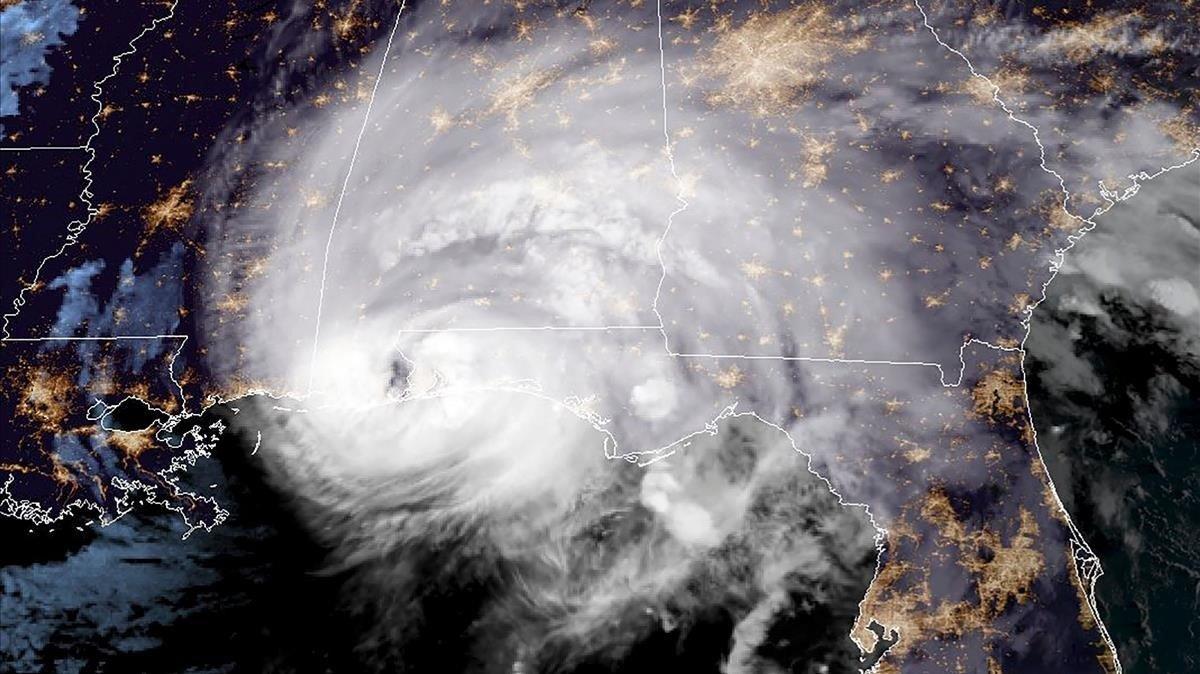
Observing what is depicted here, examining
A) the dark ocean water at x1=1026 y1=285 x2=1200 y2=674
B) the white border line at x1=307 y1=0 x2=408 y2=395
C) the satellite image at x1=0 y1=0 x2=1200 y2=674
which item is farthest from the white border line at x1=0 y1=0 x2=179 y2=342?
the dark ocean water at x1=1026 y1=285 x2=1200 y2=674

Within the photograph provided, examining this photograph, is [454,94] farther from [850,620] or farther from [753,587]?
[850,620]

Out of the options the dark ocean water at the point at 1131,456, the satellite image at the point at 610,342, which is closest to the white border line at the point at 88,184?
the satellite image at the point at 610,342

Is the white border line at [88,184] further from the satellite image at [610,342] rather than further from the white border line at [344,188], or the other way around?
the white border line at [344,188]

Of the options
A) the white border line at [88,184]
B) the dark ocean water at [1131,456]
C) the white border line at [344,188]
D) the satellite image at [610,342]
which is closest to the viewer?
the dark ocean water at [1131,456]

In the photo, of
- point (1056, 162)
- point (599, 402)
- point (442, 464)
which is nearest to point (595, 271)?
point (599, 402)

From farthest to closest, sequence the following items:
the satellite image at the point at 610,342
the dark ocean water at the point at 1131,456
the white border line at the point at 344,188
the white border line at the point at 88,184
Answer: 1. the white border line at the point at 88,184
2. the white border line at the point at 344,188
3. the satellite image at the point at 610,342
4. the dark ocean water at the point at 1131,456

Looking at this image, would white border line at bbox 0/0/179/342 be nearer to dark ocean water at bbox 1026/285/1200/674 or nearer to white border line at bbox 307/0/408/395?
white border line at bbox 307/0/408/395

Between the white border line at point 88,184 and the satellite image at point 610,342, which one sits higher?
the white border line at point 88,184

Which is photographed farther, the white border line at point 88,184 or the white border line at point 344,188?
the white border line at point 88,184

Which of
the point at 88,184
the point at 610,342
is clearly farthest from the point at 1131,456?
the point at 88,184
